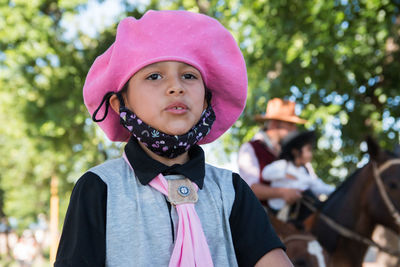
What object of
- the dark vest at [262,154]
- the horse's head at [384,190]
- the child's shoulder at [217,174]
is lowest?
the horse's head at [384,190]

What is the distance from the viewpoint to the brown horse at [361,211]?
4.54 meters

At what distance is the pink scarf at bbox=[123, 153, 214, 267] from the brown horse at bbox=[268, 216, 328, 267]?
2.51 metres

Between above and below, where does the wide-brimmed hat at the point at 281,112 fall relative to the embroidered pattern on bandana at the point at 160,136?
below

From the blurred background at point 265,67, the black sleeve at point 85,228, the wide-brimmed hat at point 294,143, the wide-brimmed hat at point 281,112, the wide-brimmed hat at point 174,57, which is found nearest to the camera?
the black sleeve at point 85,228

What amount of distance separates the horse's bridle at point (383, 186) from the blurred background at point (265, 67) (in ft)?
8.89

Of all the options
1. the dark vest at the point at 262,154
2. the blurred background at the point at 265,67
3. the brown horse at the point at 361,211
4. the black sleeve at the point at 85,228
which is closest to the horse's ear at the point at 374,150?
the brown horse at the point at 361,211

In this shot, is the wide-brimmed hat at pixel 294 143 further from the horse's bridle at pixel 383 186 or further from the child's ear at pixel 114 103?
the child's ear at pixel 114 103

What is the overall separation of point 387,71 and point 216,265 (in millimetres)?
6918

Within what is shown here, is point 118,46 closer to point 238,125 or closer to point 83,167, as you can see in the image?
point 238,125

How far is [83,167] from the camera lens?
12.6 meters

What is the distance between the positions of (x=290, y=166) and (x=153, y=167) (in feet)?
10.4

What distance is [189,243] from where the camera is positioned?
172 centimetres

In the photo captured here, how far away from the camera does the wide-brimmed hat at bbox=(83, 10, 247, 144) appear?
6.23ft

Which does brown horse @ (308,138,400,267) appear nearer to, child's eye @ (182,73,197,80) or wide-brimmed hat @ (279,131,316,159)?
wide-brimmed hat @ (279,131,316,159)
